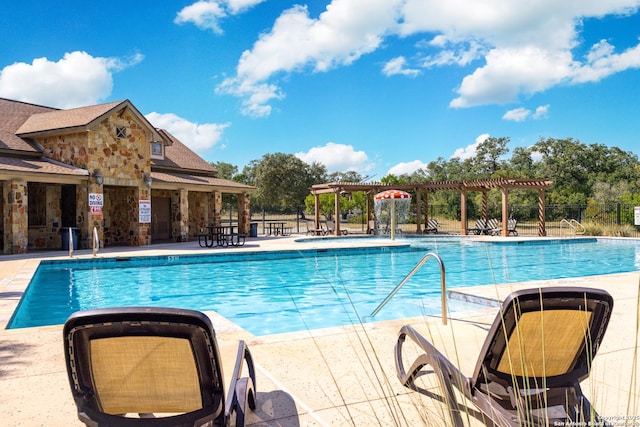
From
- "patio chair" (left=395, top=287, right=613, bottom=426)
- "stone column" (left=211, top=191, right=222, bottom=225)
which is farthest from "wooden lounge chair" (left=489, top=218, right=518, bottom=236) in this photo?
"patio chair" (left=395, top=287, right=613, bottom=426)

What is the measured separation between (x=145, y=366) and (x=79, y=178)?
1424 centimetres

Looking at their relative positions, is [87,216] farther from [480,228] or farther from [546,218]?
[546,218]

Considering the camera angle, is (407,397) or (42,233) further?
(42,233)

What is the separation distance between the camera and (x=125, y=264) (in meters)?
12.0

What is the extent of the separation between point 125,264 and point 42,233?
5.40 meters

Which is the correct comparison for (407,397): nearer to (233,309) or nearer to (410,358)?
(410,358)

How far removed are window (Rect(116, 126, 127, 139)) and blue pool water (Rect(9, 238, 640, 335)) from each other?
218 inches

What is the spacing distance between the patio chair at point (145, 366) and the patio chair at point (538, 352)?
929 mm

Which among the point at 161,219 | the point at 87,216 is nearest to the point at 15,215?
the point at 87,216

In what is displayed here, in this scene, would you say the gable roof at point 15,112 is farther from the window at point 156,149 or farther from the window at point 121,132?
the window at point 156,149

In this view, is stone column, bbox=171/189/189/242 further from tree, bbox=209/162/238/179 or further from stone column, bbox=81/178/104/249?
tree, bbox=209/162/238/179

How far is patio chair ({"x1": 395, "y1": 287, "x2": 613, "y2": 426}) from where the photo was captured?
6.60 ft

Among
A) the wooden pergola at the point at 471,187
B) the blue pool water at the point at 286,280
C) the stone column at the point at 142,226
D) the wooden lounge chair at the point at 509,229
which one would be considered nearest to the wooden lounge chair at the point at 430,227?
the wooden pergola at the point at 471,187

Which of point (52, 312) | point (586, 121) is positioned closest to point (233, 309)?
point (52, 312)
